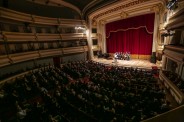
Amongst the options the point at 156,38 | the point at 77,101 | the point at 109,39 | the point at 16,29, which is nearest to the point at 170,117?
the point at 77,101

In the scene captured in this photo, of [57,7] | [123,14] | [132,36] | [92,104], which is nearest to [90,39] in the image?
[123,14]

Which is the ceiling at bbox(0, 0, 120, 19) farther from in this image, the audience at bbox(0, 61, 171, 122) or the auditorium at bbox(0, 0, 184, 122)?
the audience at bbox(0, 61, 171, 122)

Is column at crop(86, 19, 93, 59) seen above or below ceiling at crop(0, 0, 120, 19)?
below

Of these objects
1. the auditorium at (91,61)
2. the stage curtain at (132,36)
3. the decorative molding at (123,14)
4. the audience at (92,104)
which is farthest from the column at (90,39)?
the audience at (92,104)

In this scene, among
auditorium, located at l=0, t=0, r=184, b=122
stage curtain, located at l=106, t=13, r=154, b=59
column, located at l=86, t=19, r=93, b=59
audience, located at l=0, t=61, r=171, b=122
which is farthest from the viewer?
column, located at l=86, t=19, r=93, b=59

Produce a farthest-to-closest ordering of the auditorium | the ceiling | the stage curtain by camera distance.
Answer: the stage curtain → the ceiling → the auditorium

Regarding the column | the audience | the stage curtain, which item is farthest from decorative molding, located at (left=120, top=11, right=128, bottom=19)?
the audience

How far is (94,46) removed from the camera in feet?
72.6

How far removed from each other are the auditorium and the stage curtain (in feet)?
0.44

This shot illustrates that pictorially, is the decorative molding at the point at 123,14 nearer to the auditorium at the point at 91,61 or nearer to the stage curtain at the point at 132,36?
the auditorium at the point at 91,61

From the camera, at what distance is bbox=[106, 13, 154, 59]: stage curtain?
1669cm

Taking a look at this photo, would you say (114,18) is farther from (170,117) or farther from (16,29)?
(170,117)

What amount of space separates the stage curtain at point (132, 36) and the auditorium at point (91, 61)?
0.13 m

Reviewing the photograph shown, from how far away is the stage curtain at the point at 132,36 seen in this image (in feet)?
54.7
